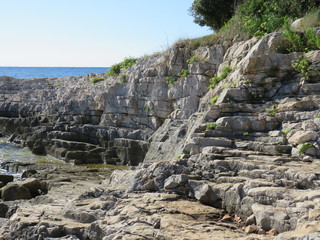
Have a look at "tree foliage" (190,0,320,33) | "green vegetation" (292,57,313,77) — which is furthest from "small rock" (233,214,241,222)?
"tree foliage" (190,0,320,33)

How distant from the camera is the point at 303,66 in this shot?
12.8 meters

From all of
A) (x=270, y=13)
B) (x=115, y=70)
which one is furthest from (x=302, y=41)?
(x=115, y=70)

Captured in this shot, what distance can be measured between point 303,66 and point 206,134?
4.18 meters

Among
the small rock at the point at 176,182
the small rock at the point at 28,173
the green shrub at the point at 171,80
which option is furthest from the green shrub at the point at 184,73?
the small rock at the point at 176,182

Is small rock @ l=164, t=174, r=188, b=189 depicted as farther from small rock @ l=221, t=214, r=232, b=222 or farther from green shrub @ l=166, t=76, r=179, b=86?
green shrub @ l=166, t=76, r=179, b=86

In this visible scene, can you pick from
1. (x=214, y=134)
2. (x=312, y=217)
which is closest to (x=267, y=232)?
(x=312, y=217)

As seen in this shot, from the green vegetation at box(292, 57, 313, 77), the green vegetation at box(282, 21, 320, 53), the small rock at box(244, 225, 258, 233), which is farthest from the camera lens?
the green vegetation at box(282, 21, 320, 53)

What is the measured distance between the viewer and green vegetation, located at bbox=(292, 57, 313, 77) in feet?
41.6

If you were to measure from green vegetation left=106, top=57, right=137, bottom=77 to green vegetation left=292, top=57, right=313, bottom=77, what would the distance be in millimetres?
13833

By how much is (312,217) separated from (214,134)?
5473mm

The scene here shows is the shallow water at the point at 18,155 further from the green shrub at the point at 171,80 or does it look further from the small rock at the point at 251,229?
the small rock at the point at 251,229

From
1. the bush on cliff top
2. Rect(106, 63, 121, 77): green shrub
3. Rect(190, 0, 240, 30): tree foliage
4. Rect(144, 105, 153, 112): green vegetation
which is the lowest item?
Rect(144, 105, 153, 112): green vegetation

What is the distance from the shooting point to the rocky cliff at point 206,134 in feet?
23.2

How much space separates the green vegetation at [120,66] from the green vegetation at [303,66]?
13833mm
